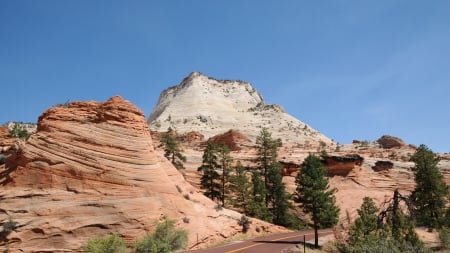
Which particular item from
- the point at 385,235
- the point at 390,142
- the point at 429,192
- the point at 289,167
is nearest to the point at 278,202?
the point at 289,167

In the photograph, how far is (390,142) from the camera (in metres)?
95.2

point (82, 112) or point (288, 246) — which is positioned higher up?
point (82, 112)

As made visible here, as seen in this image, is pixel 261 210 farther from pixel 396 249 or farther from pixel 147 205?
pixel 396 249

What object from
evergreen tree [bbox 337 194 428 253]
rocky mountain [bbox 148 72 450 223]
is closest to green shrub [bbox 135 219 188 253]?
evergreen tree [bbox 337 194 428 253]

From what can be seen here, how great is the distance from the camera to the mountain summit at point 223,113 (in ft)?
334

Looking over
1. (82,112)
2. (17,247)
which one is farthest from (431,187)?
(17,247)

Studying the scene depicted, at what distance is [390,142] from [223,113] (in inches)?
1969

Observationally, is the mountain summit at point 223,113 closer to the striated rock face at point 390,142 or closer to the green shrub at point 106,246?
the striated rock face at point 390,142

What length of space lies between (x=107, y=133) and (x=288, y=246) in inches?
663

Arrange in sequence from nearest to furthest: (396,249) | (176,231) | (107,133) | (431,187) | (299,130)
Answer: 1. (396,249)
2. (176,231)
3. (107,133)
4. (431,187)
5. (299,130)

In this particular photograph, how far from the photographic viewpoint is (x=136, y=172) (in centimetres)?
2998

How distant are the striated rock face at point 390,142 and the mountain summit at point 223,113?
13520mm

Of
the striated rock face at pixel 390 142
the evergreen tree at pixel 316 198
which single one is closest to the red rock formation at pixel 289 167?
the evergreen tree at pixel 316 198

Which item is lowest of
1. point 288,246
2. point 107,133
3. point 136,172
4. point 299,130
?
point 288,246
